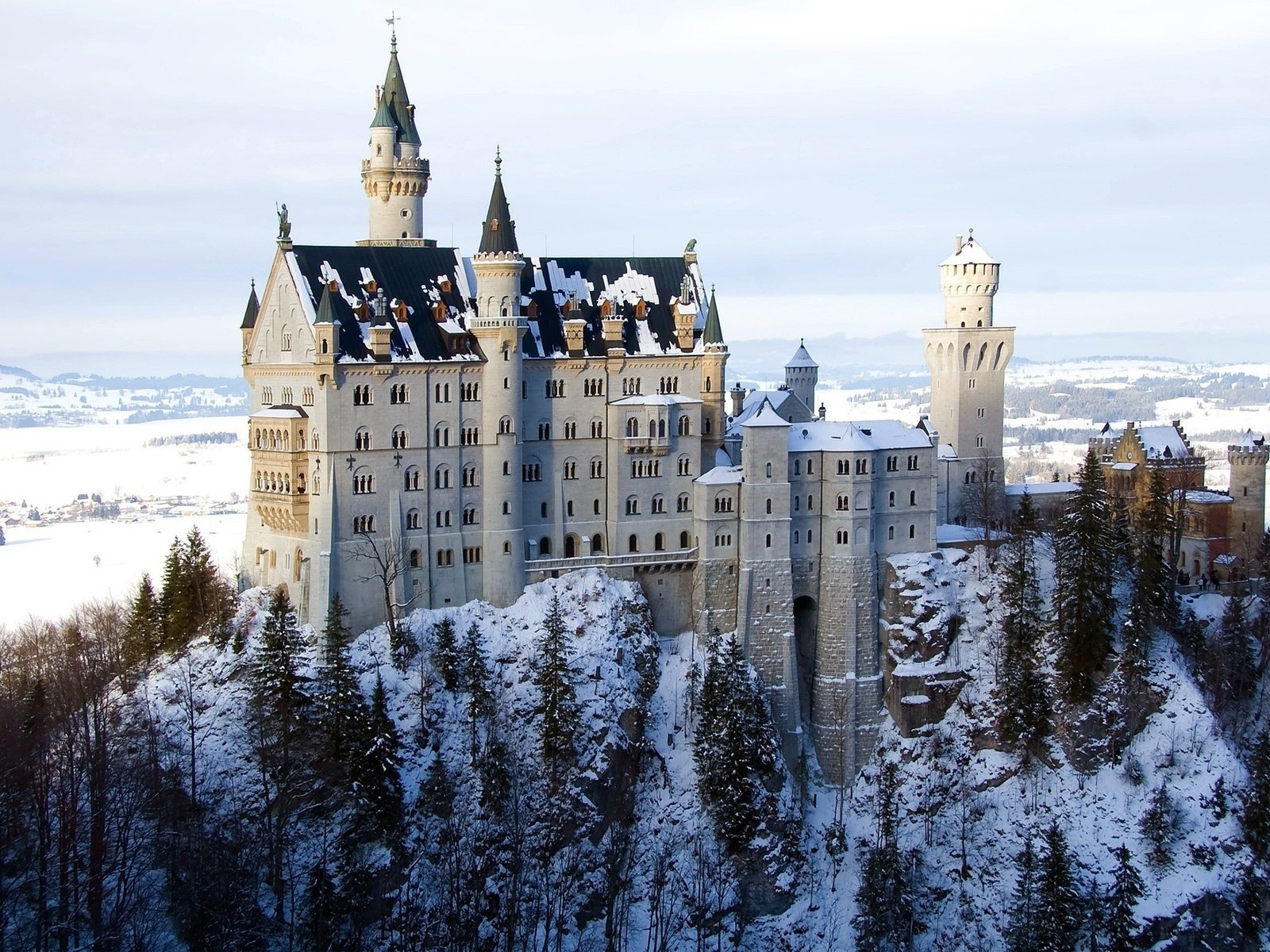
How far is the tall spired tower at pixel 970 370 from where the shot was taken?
112 metres

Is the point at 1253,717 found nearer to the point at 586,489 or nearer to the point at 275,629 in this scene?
the point at 586,489

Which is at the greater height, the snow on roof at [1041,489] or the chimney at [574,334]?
the chimney at [574,334]

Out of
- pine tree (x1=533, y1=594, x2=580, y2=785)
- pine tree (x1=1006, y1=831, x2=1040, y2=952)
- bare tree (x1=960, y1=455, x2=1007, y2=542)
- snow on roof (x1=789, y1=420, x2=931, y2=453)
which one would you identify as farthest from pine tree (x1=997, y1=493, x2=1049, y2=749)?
pine tree (x1=533, y1=594, x2=580, y2=785)

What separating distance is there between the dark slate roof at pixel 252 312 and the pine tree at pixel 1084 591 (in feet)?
165

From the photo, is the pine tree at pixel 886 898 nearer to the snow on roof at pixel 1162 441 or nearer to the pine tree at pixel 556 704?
the pine tree at pixel 556 704

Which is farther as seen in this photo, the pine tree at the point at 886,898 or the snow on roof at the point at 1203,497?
the snow on roof at the point at 1203,497

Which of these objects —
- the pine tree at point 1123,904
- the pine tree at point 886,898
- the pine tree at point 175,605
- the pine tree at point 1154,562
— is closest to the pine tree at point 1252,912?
the pine tree at point 1123,904

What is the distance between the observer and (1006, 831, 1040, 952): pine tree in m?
83.0

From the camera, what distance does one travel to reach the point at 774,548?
96.4 metres

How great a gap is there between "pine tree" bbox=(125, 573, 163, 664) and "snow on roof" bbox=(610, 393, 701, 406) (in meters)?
29.8

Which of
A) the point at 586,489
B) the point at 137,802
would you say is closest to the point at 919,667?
the point at 586,489

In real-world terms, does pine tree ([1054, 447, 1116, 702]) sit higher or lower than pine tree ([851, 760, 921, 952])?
higher

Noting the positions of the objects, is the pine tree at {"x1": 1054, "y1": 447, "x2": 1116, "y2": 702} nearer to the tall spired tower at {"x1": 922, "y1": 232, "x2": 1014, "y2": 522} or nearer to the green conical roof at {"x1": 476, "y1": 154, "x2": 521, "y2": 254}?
the tall spired tower at {"x1": 922, "y1": 232, "x2": 1014, "y2": 522}

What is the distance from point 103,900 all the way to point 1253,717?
65.1 metres
